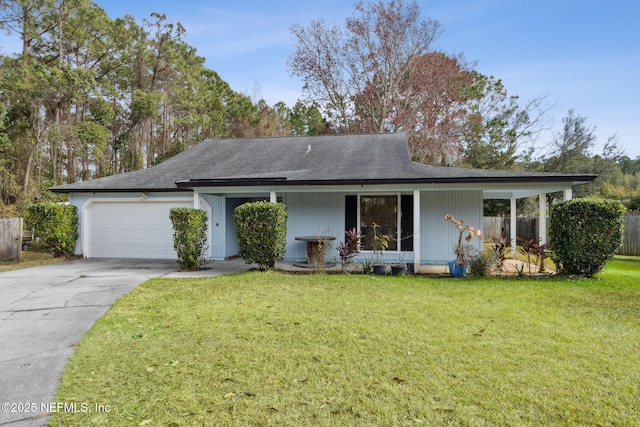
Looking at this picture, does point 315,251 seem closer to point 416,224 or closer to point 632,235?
point 416,224

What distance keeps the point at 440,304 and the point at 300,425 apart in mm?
3855

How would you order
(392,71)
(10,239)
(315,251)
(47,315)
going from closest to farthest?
(47,315)
(315,251)
(10,239)
(392,71)

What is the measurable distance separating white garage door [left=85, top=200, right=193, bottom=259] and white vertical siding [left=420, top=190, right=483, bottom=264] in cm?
734

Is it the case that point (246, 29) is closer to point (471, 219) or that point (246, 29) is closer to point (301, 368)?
point (471, 219)

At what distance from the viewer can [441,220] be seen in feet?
33.7

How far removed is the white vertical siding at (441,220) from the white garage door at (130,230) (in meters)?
7.34

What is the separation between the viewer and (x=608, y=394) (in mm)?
2906

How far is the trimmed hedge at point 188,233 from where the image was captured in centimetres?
891

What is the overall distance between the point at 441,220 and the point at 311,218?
12.2 feet

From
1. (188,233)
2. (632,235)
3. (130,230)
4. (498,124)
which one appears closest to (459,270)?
(188,233)

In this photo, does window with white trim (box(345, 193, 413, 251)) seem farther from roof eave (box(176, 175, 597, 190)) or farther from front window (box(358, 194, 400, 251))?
roof eave (box(176, 175, 597, 190))

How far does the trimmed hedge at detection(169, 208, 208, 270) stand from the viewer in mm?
8914

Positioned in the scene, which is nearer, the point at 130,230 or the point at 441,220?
the point at 441,220

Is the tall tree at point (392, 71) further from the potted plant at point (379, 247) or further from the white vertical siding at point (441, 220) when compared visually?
the potted plant at point (379, 247)
